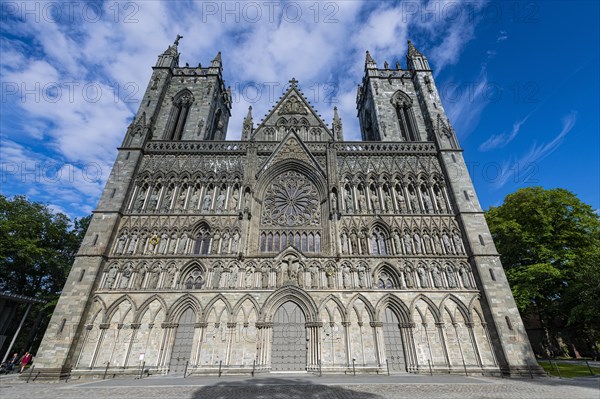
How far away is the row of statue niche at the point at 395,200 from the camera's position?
20438 millimetres

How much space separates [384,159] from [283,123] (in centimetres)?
971

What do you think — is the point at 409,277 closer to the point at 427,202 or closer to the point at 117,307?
the point at 427,202

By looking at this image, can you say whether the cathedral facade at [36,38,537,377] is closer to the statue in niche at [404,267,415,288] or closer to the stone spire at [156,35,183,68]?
the statue in niche at [404,267,415,288]

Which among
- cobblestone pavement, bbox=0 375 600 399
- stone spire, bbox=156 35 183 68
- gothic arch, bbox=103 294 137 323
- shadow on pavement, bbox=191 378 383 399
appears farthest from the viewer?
stone spire, bbox=156 35 183 68

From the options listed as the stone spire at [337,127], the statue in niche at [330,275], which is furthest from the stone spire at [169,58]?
the statue in niche at [330,275]

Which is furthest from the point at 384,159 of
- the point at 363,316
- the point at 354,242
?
the point at 363,316

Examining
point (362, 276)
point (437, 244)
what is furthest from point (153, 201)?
point (437, 244)

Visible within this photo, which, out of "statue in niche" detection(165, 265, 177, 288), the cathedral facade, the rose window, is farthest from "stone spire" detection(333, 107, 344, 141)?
Answer: "statue in niche" detection(165, 265, 177, 288)

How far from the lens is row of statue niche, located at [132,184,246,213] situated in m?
20.2

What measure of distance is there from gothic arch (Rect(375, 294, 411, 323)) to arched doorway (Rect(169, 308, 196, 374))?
35.8 feet

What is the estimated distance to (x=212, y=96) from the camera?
27562mm

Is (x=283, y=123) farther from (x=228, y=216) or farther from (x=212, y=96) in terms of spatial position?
(x=228, y=216)

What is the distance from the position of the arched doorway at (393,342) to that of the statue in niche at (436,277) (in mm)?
3319

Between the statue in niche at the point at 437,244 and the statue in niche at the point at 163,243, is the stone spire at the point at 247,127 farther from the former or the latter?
the statue in niche at the point at 437,244
